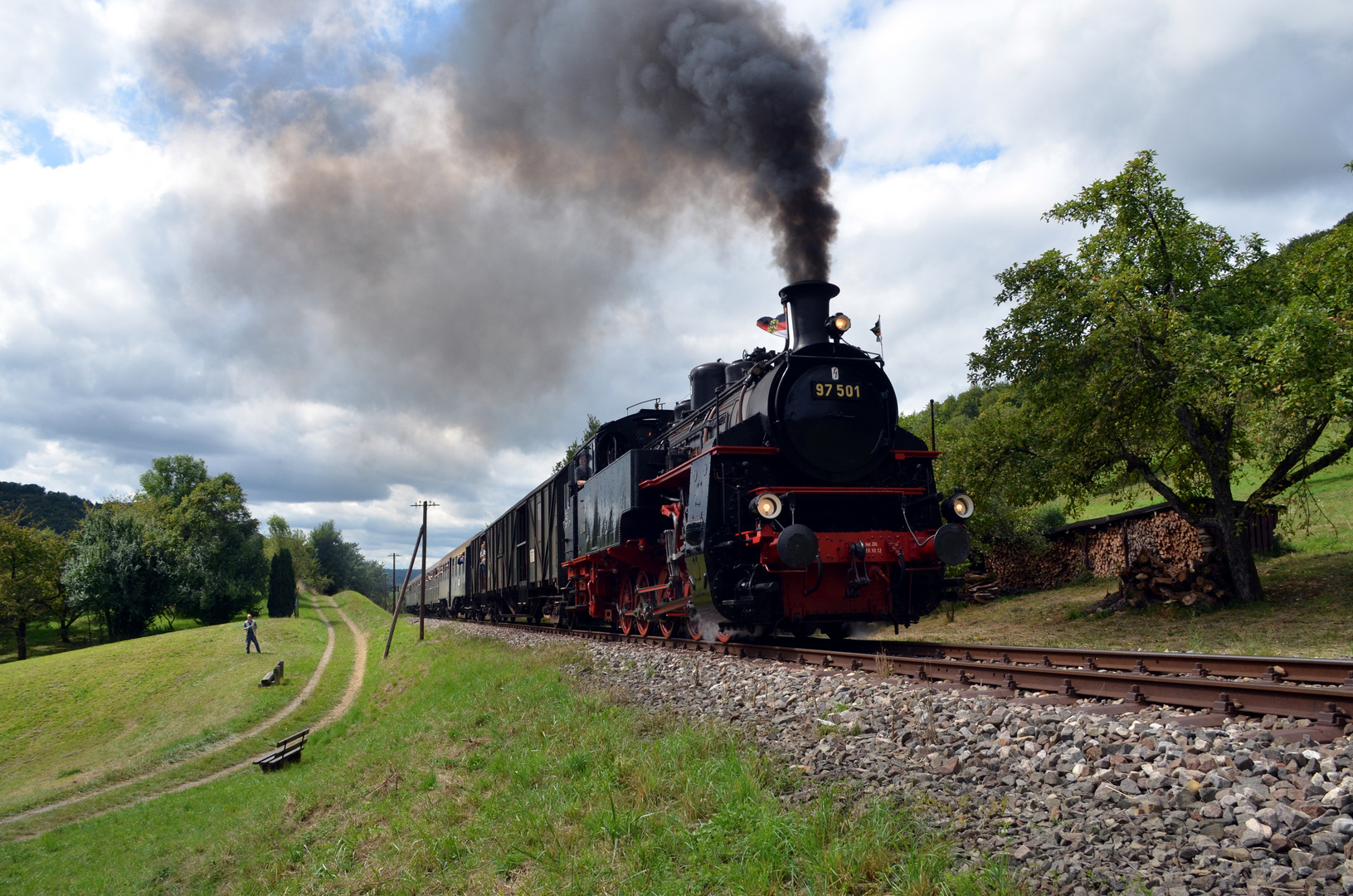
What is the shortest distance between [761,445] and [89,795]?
16.0m

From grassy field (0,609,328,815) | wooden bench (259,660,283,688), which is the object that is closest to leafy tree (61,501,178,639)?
grassy field (0,609,328,815)

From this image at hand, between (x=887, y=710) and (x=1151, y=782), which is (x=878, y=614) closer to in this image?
(x=887, y=710)

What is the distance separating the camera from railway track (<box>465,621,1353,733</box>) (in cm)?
425

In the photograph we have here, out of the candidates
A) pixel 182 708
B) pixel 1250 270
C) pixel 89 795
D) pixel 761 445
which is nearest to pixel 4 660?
pixel 182 708

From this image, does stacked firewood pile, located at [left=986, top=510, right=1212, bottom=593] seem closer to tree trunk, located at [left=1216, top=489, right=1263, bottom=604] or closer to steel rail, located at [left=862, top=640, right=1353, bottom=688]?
tree trunk, located at [left=1216, top=489, right=1263, bottom=604]

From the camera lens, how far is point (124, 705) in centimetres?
2311

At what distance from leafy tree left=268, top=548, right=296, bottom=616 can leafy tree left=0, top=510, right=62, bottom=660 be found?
44.7 ft

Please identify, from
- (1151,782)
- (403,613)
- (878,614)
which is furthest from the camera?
(403,613)

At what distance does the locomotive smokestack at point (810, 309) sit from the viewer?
9789mm

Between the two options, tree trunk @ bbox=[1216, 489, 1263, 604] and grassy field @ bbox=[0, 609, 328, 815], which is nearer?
tree trunk @ bbox=[1216, 489, 1263, 604]

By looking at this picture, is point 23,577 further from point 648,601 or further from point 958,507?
point 958,507

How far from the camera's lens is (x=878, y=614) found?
9.15 m

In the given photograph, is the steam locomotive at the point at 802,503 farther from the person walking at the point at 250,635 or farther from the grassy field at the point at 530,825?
the person walking at the point at 250,635

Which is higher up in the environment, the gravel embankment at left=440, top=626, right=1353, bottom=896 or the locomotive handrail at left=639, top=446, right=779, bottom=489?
the locomotive handrail at left=639, top=446, right=779, bottom=489
